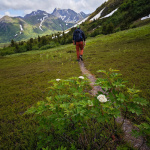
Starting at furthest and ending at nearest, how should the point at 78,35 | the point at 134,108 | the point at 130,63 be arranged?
the point at 78,35
the point at 130,63
the point at 134,108

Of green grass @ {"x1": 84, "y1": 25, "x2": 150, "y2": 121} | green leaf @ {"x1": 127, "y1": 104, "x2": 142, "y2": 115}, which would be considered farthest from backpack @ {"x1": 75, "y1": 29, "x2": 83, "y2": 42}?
green leaf @ {"x1": 127, "y1": 104, "x2": 142, "y2": 115}

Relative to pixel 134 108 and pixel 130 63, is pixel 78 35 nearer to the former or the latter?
pixel 130 63

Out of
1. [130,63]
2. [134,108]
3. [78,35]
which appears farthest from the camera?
[78,35]

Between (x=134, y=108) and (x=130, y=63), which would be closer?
(x=134, y=108)

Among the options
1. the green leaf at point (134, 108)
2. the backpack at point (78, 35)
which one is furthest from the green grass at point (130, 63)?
the backpack at point (78, 35)

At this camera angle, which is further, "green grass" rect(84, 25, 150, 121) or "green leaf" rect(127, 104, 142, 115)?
"green grass" rect(84, 25, 150, 121)

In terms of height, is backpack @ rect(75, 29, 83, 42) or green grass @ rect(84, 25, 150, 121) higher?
backpack @ rect(75, 29, 83, 42)

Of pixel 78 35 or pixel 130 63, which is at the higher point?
pixel 78 35

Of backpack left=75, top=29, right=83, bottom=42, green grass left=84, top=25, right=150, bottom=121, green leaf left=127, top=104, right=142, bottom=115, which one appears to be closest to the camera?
green leaf left=127, top=104, right=142, bottom=115

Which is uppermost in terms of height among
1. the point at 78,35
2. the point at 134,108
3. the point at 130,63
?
the point at 78,35

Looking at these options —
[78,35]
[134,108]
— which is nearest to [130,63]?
[78,35]

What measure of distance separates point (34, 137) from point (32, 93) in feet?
10.2

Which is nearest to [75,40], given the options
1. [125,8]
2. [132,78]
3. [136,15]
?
[132,78]

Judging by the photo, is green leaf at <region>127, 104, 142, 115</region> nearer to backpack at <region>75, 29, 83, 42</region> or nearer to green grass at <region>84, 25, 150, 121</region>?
green grass at <region>84, 25, 150, 121</region>
